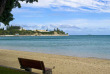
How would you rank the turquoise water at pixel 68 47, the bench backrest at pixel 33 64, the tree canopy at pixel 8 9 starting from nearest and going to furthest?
the bench backrest at pixel 33 64
the tree canopy at pixel 8 9
the turquoise water at pixel 68 47

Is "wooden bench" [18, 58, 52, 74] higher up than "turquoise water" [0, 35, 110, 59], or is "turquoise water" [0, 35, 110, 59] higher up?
"wooden bench" [18, 58, 52, 74]

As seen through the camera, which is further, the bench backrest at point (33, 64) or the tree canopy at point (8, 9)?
the tree canopy at point (8, 9)

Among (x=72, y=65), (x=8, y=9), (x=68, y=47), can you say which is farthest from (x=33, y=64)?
(x=68, y=47)

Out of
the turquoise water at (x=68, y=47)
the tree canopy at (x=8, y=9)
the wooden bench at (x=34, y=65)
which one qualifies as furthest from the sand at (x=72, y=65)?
the turquoise water at (x=68, y=47)

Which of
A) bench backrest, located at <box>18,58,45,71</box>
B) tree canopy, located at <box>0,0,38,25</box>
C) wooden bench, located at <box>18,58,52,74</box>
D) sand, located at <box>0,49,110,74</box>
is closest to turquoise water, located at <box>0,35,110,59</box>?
sand, located at <box>0,49,110,74</box>

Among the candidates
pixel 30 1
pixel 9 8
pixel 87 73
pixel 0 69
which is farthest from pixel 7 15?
pixel 87 73

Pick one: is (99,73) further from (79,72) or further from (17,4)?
(17,4)

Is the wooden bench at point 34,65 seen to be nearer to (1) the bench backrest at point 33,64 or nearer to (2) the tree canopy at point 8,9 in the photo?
(1) the bench backrest at point 33,64

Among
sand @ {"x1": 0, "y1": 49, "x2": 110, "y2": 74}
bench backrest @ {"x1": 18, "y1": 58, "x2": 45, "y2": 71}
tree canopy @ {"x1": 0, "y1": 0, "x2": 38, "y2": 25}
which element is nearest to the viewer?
bench backrest @ {"x1": 18, "y1": 58, "x2": 45, "y2": 71}

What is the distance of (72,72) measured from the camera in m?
8.52

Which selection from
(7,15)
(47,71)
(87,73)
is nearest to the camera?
(47,71)

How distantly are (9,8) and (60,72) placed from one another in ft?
18.3

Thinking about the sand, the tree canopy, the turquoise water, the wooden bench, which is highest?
the tree canopy

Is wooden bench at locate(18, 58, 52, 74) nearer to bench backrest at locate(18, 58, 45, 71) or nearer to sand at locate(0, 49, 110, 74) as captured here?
bench backrest at locate(18, 58, 45, 71)
